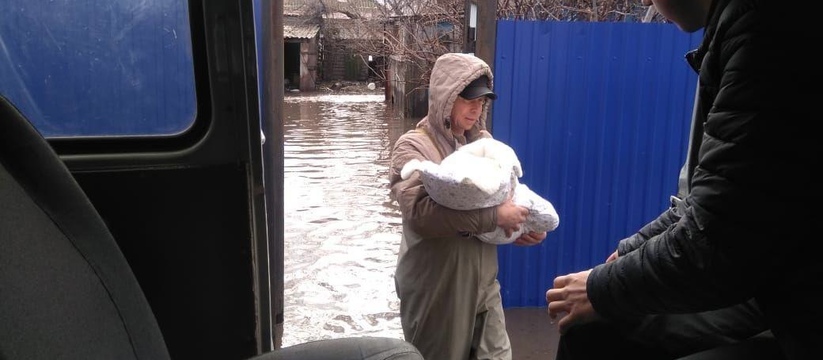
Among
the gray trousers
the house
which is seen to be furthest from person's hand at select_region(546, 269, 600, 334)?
→ the house

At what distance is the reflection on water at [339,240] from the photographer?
15.1 feet

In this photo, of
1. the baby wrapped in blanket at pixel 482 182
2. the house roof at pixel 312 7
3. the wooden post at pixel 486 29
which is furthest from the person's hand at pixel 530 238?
the house roof at pixel 312 7

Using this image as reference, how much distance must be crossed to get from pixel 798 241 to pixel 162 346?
1346mm

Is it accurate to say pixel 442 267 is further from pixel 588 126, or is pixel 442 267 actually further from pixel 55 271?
pixel 55 271

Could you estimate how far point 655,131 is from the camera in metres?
3.93

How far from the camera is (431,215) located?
2600 millimetres

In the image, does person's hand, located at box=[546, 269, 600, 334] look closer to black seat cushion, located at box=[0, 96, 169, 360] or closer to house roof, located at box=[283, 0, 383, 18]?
black seat cushion, located at box=[0, 96, 169, 360]

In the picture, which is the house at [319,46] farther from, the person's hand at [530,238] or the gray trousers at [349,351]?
the gray trousers at [349,351]

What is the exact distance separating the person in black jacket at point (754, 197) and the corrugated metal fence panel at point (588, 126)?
95.1 inches

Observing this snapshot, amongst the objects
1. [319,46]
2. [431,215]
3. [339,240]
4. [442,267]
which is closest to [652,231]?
[431,215]

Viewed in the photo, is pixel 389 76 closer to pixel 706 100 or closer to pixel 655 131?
pixel 655 131

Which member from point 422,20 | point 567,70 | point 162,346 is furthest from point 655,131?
point 422,20

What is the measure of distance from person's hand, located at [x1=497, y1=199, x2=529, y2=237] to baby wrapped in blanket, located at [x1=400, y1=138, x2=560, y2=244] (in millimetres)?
25

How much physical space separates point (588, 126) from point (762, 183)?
2.79 m
